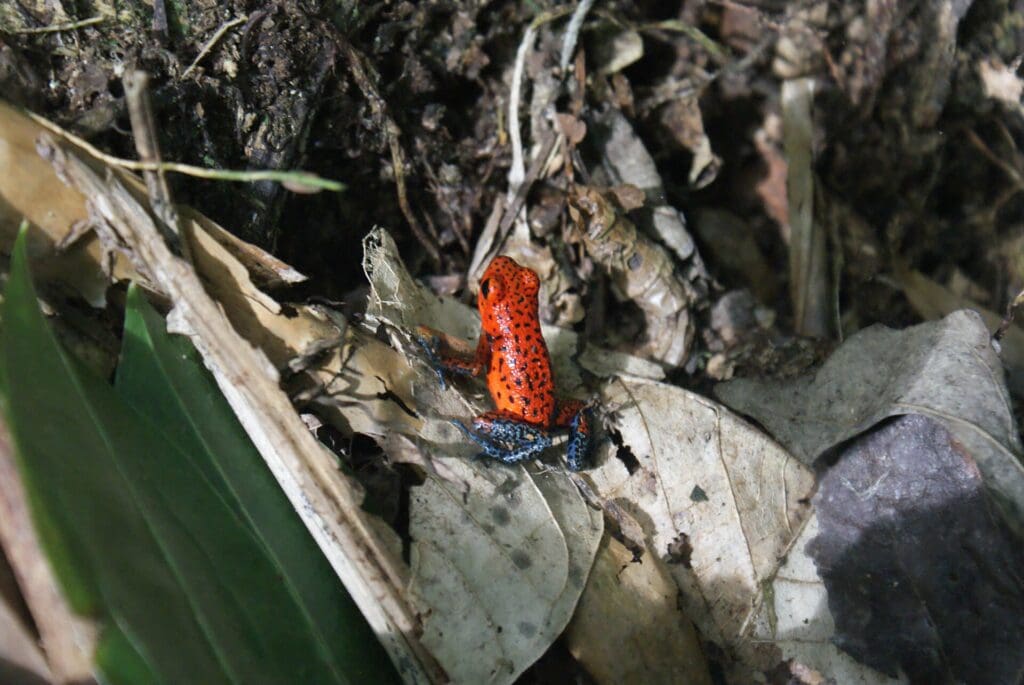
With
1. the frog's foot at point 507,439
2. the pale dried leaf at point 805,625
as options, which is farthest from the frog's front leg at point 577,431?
the pale dried leaf at point 805,625

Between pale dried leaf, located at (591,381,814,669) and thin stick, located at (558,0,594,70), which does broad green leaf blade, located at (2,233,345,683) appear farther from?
thin stick, located at (558,0,594,70)

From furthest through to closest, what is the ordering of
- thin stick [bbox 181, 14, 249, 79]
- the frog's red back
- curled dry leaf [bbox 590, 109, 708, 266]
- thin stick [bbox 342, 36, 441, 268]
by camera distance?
curled dry leaf [bbox 590, 109, 708, 266]
the frog's red back
thin stick [bbox 342, 36, 441, 268]
thin stick [bbox 181, 14, 249, 79]

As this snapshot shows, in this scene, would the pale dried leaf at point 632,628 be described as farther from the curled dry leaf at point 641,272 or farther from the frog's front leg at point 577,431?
the curled dry leaf at point 641,272

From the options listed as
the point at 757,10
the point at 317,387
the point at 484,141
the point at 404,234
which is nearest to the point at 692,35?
the point at 757,10

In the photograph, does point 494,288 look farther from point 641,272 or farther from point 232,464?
point 232,464

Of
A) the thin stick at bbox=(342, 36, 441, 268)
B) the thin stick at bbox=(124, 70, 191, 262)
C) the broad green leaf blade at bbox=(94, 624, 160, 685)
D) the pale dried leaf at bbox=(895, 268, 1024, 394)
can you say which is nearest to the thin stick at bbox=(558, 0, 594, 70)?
the thin stick at bbox=(342, 36, 441, 268)

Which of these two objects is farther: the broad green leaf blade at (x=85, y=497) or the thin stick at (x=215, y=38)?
the thin stick at (x=215, y=38)

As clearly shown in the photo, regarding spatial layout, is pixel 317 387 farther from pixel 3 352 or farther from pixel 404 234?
pixel 404 234
